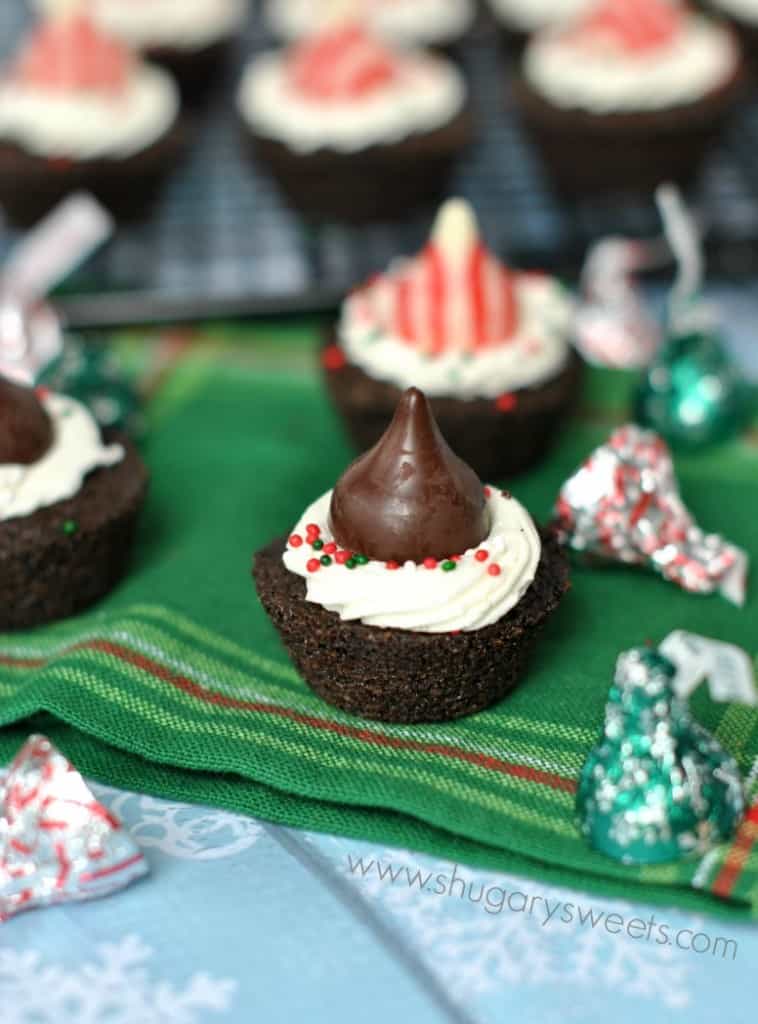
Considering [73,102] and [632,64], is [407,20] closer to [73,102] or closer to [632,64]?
[632,64]

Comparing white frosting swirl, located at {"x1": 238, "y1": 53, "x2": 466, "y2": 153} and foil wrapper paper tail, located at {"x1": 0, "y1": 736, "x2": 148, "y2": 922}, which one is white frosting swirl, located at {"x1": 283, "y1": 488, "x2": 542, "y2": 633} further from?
white frosting swirl, located at {"x1": 238, "y1": 53, "x2": 466, "y2": 153}

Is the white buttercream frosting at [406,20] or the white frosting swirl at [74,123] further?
the white buttercream frosting at [406,20]

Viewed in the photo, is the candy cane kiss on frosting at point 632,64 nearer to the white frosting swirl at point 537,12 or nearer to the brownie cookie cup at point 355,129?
the brownie cookie cup at point 355,129

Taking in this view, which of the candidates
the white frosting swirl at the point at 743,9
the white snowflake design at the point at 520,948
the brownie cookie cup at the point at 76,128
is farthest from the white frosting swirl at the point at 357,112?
the white snowflake design at the point at 520,948

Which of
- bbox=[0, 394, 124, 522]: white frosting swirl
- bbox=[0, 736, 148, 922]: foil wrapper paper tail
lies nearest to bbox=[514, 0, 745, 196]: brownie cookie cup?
bbox=[0, 394, 124, 522]: white frosting swirl

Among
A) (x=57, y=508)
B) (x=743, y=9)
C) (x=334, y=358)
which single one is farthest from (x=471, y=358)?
(x=743, y=9)

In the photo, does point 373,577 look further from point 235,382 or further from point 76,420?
point 235,382
